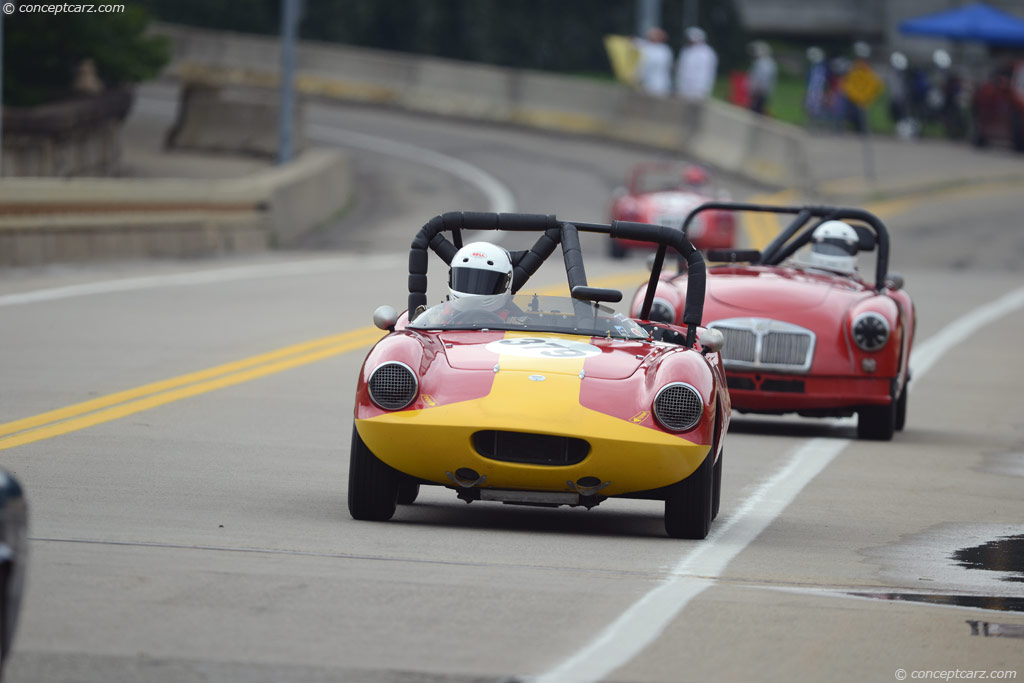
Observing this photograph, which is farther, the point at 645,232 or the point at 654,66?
the point at 654,66

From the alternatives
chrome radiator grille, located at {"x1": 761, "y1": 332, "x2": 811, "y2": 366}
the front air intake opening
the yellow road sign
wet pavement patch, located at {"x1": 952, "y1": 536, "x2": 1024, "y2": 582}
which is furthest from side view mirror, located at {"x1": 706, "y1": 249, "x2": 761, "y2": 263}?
the yellow road sign

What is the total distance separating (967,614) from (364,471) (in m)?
2.66

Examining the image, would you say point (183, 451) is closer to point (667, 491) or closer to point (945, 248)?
point (667, 491)

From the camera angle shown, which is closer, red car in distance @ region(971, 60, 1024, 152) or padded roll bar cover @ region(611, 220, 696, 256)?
padded roll bar cover @ region(611, 220, 696, 256)

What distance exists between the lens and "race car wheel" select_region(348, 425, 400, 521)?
8547 mm

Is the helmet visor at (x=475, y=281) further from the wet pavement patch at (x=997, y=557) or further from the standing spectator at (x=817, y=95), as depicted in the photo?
the standing spectator at (x=817, y=95)

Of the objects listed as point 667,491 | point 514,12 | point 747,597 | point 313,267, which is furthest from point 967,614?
point 514,12

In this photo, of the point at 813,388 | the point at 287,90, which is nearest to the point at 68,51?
the point at 287,90

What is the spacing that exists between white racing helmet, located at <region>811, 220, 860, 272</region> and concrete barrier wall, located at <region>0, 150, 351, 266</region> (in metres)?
11.0

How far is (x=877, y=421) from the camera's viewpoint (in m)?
13.2

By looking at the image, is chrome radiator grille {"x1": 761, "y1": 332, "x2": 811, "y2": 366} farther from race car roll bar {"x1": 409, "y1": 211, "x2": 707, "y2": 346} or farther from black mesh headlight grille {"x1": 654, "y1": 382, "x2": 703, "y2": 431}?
black mesh headlight grille {"x1": 654, "y1": 382, "x2": 703, "y2": 431}

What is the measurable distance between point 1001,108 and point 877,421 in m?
40.0

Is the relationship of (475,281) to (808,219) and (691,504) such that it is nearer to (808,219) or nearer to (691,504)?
(691,504)

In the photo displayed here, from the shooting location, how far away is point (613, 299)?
933cm
